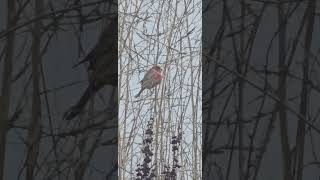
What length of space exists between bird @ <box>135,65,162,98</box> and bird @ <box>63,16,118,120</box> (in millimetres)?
Answer: 196

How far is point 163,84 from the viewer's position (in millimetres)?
4664

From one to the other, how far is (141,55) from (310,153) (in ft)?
4.46

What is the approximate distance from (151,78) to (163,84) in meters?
0.10

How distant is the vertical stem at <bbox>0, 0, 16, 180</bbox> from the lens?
468 cm

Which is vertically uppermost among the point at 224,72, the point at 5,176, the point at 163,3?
the point at 163,3

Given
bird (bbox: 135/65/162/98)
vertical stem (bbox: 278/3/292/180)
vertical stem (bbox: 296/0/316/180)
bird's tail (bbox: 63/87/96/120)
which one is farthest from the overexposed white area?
vertical stem (bbox: 296/0/316/180)

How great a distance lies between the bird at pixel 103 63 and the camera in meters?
4.70

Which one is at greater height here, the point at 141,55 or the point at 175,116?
the point at 141,55

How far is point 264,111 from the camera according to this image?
15.1 ft

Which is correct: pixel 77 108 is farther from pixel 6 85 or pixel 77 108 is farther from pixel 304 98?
pixel 304 98

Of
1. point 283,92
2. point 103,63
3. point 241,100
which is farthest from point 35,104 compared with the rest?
point 283,92

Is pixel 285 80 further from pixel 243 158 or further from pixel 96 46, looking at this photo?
pixel 96 46

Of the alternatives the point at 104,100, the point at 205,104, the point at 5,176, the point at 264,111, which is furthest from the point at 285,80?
the point at 5,176

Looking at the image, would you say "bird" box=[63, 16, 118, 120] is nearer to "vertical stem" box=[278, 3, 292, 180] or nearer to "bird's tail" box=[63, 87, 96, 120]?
"bird's tail" box=[63, 87, 96, 120]
